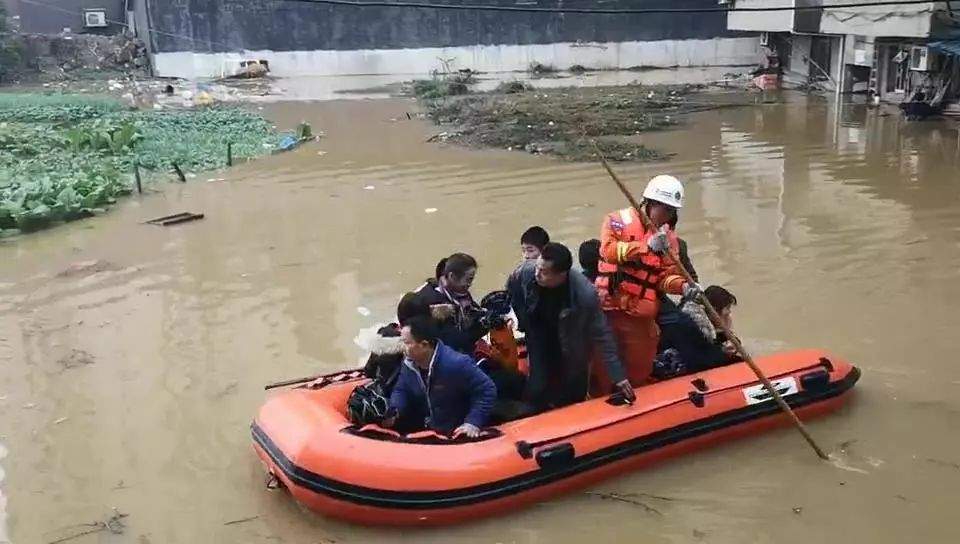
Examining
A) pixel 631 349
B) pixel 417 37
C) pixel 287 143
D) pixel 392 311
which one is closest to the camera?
pixel 631 349

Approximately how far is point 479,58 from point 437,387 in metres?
26.7

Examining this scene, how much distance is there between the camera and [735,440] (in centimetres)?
507

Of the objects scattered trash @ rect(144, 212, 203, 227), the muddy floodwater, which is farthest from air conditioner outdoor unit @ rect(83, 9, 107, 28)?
scattered trash @ rect(144, 212, 203, 227)

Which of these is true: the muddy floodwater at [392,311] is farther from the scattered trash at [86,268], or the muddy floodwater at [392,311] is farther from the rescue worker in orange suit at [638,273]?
the rescue worker in orange suit at [638,273]

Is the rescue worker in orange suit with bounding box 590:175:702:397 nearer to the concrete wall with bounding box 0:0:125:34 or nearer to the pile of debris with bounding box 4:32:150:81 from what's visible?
the pile of debris with bounding box 4:32:150:81

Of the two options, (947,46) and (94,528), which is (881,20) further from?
(94,528)

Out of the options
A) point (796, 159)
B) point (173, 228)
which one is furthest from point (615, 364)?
point (796, 159)

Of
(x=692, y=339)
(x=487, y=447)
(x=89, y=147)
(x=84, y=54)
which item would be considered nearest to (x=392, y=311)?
(x=692, y=339)

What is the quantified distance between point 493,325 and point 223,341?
2767mm

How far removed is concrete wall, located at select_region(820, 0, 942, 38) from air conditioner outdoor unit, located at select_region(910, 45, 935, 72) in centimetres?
33

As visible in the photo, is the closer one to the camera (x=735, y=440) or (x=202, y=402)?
(x=735, y=440)

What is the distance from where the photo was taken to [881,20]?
1770cm

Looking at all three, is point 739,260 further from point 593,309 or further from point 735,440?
point 593,309

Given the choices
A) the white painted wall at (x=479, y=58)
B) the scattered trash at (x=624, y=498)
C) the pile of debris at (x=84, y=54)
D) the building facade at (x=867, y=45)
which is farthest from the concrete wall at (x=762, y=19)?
the scattered trash at (x=624, y=498)
